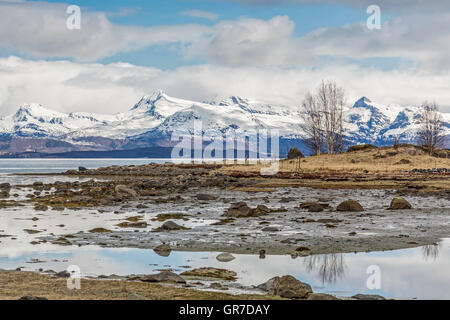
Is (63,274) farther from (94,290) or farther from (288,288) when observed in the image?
(288,288)


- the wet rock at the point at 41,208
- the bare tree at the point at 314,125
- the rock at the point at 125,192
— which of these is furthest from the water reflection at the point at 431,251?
the bare tree at the point at 314,125

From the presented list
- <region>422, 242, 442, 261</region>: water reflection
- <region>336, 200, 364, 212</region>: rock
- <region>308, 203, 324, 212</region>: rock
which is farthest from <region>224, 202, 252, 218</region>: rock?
<region>422, 242, 442, 261</region>: water reflection

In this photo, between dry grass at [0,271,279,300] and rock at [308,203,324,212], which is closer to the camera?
dry grass at [0,271,279,300]

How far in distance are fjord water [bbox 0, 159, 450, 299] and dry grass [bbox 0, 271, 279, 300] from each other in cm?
183

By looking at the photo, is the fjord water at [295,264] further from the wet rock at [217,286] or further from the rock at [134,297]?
the rock at [134,297]

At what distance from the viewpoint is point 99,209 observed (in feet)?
128

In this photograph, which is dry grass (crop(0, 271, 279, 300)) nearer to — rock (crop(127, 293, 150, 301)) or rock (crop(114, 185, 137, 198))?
rock (crop(127, 293, 150, 301))

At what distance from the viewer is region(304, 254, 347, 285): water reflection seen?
17062 mm

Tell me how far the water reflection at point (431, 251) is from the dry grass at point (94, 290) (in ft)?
28.4

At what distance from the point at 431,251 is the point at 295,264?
6.07 metres

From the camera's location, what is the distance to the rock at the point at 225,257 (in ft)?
64.6

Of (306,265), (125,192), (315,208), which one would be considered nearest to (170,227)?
(306,265)
